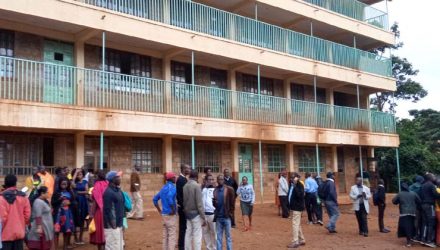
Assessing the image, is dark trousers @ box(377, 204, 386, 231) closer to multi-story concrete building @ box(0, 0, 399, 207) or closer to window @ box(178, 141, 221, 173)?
multi-story concrete building @ box(0, 0, 399, 207)

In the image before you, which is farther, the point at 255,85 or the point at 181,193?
the point at 255,85

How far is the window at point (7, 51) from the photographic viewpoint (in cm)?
1349

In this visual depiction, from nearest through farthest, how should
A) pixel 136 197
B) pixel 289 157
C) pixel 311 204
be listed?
pixel 136 197 → pixel 311 204 → pixel 289 157

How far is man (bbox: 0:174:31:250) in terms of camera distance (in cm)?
735

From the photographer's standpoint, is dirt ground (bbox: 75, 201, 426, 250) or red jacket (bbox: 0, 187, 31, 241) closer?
red jacket (bbox: 0, 187, 31, 241)

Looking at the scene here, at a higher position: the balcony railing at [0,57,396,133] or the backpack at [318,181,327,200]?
the balcony railing at [0,57,396,133]

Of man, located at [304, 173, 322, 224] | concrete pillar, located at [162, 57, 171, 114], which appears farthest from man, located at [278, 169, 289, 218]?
concrete pillar, located at [162, 57, 171, 114]

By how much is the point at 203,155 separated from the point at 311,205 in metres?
5.22

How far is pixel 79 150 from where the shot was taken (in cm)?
1509

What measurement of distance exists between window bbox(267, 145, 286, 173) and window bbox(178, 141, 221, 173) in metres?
3.05

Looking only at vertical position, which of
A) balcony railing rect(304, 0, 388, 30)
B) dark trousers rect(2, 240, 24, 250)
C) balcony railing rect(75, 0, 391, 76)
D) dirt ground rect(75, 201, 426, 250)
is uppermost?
balcony railing rect(304, 0, 388, 30)

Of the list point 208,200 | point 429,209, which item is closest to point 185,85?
point 208,200

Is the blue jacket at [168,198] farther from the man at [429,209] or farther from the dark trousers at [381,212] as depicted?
the dark trousers at [381,212]

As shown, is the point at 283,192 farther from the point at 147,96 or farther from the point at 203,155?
the point at 147,96
